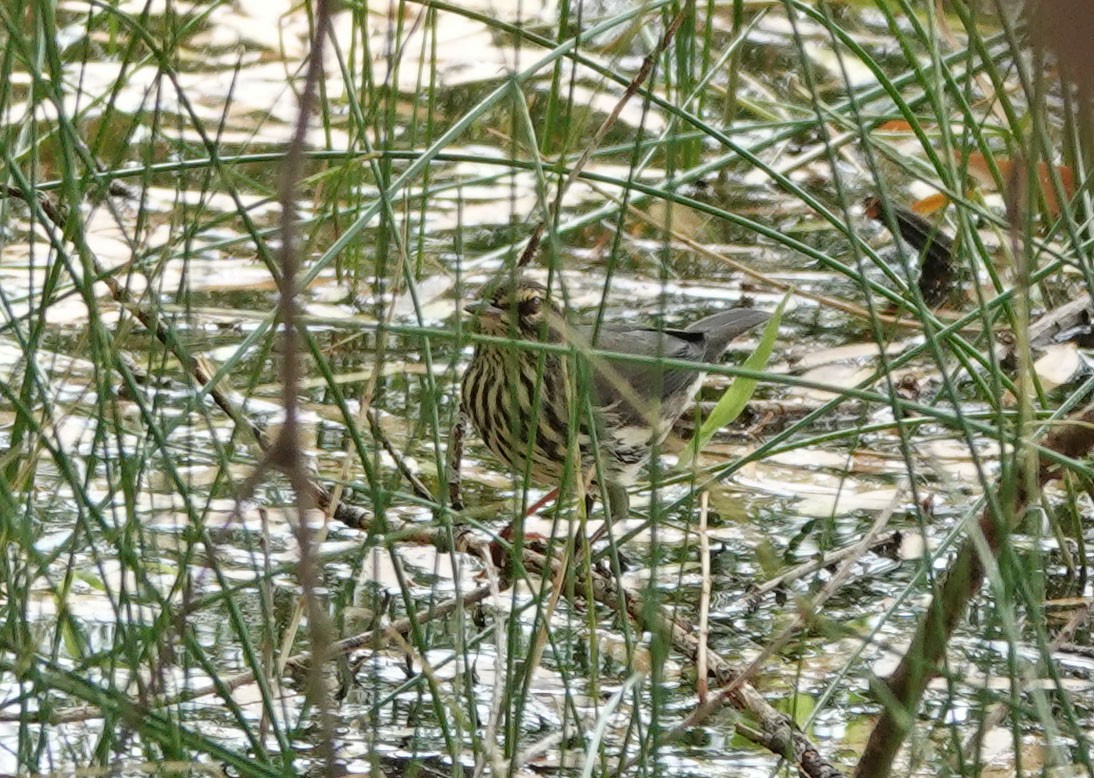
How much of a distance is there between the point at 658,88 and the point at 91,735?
2.99 meters

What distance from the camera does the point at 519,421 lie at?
265 cm

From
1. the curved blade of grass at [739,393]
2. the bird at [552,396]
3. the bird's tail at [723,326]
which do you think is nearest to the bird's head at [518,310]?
the bird at [552,396]

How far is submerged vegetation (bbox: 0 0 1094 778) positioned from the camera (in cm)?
170

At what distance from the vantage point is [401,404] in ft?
12.5

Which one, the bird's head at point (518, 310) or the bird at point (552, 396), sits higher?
the bird's head at point (518, 310)

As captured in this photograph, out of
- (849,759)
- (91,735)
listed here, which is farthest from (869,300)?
(91,735)

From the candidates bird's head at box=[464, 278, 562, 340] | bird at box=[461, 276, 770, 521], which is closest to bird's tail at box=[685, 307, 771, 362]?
bird at box=[461, 276, 770, 521]

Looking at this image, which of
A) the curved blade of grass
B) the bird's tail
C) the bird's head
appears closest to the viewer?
the curved blade of grass

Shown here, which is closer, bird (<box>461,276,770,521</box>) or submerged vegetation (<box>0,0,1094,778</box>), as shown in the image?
submerged vegetation (<box>0,0,1094,778</box>)

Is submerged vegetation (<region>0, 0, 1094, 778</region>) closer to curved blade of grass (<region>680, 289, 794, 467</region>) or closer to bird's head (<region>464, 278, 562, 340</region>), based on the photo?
curved blade of grass (<region>680, 289, 794, 467</region>)

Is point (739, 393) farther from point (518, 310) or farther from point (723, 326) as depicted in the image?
point (723, 326)

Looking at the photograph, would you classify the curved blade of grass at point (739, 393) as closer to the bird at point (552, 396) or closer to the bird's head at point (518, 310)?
the bird at point (552, 396)

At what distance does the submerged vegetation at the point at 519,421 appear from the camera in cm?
170

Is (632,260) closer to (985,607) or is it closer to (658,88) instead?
(658,88)
